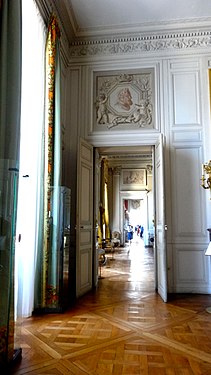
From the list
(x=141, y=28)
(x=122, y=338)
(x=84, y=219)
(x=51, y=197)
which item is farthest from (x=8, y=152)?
(x=141, y=28)

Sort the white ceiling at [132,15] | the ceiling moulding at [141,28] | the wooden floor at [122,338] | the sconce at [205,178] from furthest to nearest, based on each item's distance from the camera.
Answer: the ceiling moulding at [141,28], the white ceiling at [132,15], the sconce at [205,178], the wooden floor at [122,338]

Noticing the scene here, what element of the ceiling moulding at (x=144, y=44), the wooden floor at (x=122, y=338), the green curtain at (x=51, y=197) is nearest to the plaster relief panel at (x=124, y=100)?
the ceiling moulding at (x=144, y=44)

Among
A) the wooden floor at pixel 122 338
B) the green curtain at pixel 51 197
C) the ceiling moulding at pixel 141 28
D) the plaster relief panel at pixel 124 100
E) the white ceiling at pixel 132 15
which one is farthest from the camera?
the plaster relief panel at pixel 124 100

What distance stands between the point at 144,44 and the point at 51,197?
10.4ft

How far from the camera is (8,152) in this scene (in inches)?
89.8

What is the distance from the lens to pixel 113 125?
488 centimetres

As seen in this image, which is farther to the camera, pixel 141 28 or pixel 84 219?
pixel 141 28

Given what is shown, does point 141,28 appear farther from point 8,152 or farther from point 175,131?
point 8,152

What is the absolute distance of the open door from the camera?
393cm

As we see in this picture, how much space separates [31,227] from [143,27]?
12.3ft

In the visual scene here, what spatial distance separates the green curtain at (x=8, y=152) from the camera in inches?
80.6

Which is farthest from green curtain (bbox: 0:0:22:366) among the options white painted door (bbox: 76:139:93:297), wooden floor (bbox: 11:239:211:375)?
white painted door (bbox: 76:139:93:297)

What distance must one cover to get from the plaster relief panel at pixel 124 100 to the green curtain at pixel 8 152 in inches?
99.2

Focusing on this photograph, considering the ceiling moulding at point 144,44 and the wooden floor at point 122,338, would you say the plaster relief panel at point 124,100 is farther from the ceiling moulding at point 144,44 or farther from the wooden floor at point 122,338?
the wooden floor at point 122,338
